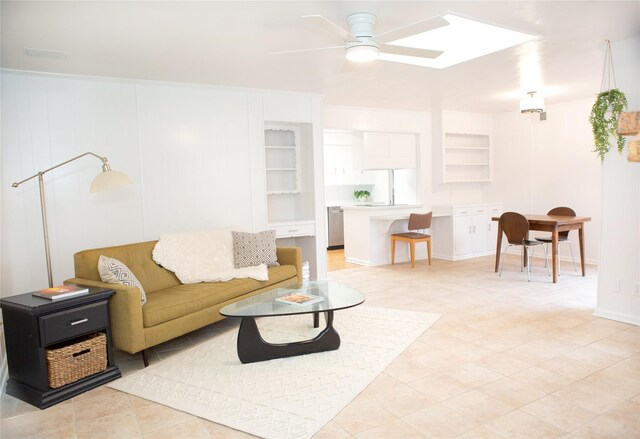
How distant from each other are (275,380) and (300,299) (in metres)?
0.66

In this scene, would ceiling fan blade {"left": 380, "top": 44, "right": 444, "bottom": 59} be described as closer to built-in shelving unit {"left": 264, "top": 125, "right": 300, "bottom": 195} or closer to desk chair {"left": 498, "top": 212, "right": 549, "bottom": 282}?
built-in shelving unit {"left": 264, "top": 125, "right": 300, "bottom": 195}

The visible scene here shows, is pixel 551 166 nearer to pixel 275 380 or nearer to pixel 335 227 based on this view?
pixel 335 227

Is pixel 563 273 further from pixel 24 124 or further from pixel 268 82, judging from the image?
pixel 24 124

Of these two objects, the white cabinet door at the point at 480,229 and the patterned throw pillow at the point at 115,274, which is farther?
the white cabinet door at the point at 480,229

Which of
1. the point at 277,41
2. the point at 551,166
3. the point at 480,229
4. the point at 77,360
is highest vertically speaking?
the point at 277,41

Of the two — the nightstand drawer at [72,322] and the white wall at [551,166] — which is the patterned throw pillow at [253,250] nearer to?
the nightstand drawer at [72,322]

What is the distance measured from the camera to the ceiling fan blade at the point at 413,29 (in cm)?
260

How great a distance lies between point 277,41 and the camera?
3523mm

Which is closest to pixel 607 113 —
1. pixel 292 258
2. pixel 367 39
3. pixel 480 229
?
pixel 367 39

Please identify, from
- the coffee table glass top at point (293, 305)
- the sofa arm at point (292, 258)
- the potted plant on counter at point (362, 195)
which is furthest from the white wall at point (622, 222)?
the potted plant on counter at point (362, 195)

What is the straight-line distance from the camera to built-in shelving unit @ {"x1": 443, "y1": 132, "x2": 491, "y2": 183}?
7.84 m

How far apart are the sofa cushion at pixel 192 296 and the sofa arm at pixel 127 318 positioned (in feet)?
0.32

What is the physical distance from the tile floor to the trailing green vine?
1.59 metres

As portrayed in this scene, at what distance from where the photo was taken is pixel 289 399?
2.72 m
